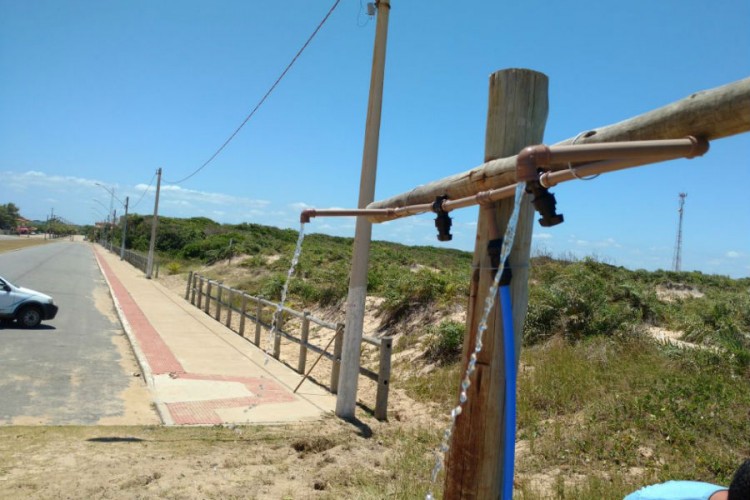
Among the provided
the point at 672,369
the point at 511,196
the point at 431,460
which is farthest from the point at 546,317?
the point at 511,196

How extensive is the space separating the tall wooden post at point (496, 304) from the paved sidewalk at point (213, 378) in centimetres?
519

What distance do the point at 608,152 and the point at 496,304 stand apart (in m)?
0.95

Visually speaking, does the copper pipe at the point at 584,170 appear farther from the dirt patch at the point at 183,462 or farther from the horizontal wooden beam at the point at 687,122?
the dirt patch at the point at 183,462

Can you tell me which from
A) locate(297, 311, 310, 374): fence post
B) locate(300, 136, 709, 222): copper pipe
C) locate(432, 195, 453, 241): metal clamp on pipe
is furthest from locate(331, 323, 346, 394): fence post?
locate(300, 136, 709, 222): copper pipe

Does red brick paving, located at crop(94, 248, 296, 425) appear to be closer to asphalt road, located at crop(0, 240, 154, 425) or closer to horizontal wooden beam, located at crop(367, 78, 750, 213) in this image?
asphalt road, located at crop(0, 240, 154, 425)

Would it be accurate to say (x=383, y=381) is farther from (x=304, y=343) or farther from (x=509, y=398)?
(x=509, y=398)

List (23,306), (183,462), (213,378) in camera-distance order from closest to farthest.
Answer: (183,462) < (213,378) < (23,306)

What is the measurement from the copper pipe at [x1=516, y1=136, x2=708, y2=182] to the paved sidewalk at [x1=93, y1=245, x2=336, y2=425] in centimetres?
617

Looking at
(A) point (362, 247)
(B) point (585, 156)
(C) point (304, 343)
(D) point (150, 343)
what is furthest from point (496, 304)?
(D) point (150, 343)

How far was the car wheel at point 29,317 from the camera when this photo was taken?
45.6 feet

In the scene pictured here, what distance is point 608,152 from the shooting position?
6.86ft

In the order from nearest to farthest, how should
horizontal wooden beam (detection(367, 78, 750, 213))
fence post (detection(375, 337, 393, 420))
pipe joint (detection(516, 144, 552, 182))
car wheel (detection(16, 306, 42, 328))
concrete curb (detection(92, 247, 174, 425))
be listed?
1. horizontal wooden beam (detection(367, 78, 750, 213))
2. pipe joint (detection(516, 144, 552, 182))
3. concrete curb (detection(92, 247, 174, 425))
4. fence post (detection(375, 337, 393, 420))
5. car wheel (detection(16, 306, 42, 328))

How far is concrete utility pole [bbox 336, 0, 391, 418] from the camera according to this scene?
7941 millimetres

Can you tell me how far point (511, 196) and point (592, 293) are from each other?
783cm
